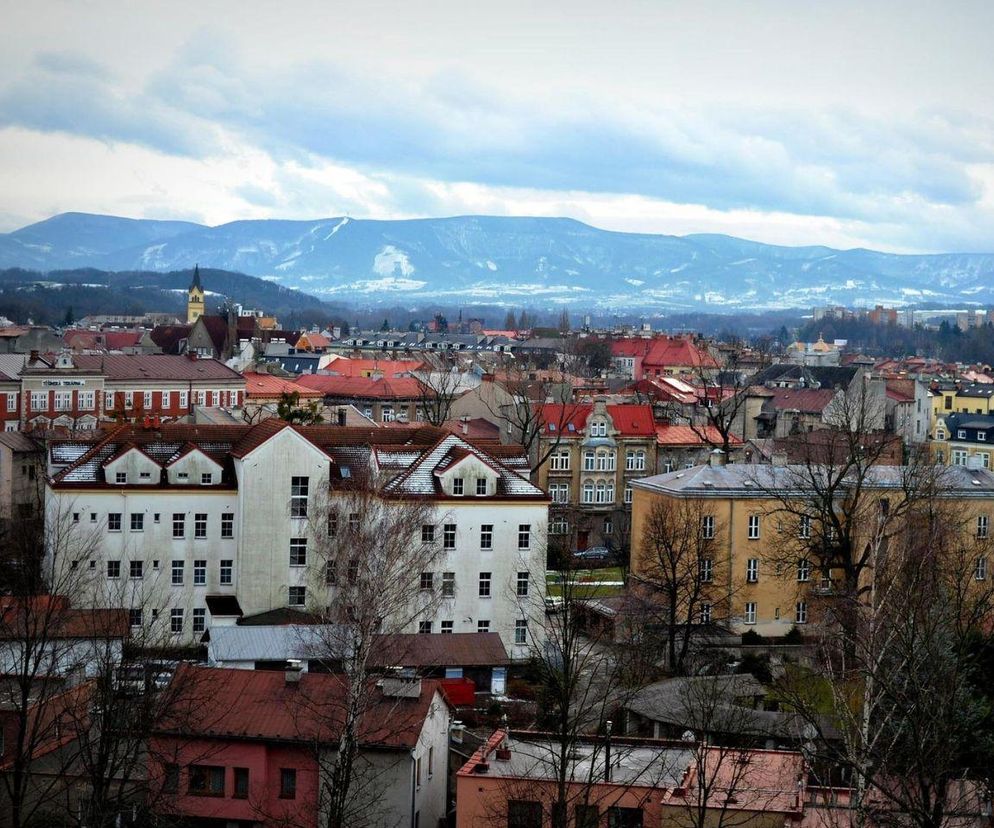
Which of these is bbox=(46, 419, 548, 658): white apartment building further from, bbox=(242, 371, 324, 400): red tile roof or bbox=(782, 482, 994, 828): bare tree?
bbox=(242, 371, 324, 400): red tile roof

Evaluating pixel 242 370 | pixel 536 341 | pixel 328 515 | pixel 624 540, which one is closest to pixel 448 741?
pixel 328 515

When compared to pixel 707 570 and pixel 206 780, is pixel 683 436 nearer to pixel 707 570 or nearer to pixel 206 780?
pixel 707 570

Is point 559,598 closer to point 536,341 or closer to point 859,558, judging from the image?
point 859,558

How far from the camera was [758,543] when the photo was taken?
39750 millimetres

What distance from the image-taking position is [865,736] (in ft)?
64.7

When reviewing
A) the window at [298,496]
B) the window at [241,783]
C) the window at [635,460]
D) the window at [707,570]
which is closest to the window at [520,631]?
the window at [707,570]

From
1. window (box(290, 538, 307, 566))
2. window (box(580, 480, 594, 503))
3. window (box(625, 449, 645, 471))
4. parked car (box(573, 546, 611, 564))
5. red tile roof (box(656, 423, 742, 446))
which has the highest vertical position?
red tile roof (box(656, 423, 742, 446))

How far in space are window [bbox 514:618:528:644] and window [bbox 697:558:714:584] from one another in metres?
4.97

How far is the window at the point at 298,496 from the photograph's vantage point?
36.3m

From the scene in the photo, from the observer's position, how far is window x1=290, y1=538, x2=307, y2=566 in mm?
36438

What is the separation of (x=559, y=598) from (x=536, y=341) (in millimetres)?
128080

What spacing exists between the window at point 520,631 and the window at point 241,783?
42.1 feet

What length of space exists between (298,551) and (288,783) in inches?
518

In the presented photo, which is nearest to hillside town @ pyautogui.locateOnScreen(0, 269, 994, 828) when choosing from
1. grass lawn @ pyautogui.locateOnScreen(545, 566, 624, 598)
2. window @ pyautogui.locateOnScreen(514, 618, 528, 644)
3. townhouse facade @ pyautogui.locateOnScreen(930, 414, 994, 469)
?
window @ pyautogui.locateOnScreen(514, 618, 528, 644)
